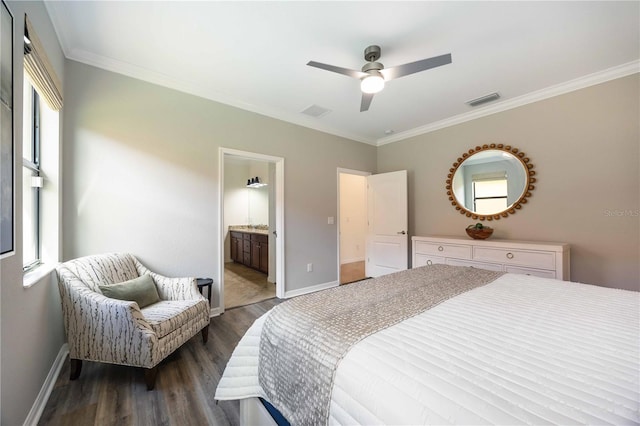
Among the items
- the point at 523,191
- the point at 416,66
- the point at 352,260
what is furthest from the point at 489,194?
the point at 352,260

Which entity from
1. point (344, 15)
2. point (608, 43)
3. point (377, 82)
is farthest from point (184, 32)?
point (608, 43)

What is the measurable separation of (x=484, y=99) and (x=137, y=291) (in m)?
4.17

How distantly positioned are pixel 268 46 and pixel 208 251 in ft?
7.07

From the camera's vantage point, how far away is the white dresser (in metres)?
2.49

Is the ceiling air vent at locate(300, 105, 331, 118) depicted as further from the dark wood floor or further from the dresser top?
the dark wood floor

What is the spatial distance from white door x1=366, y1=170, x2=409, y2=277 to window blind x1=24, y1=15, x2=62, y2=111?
392 cm

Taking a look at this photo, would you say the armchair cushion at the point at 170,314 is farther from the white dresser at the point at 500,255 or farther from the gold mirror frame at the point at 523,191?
the gold mirror frame at the point at 523,191

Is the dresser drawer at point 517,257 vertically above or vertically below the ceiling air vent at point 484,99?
below

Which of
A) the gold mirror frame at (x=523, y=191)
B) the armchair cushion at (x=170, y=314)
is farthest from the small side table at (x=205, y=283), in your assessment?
the gold mirror frame at (x=523, y=191)

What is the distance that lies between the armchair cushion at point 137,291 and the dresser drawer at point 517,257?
3.41 meters

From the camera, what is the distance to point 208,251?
2820 mm

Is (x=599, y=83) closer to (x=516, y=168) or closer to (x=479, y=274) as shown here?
(x=516, y=168)

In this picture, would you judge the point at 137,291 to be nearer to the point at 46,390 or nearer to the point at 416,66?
the point at 46,390

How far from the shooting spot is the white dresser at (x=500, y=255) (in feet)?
8.18
